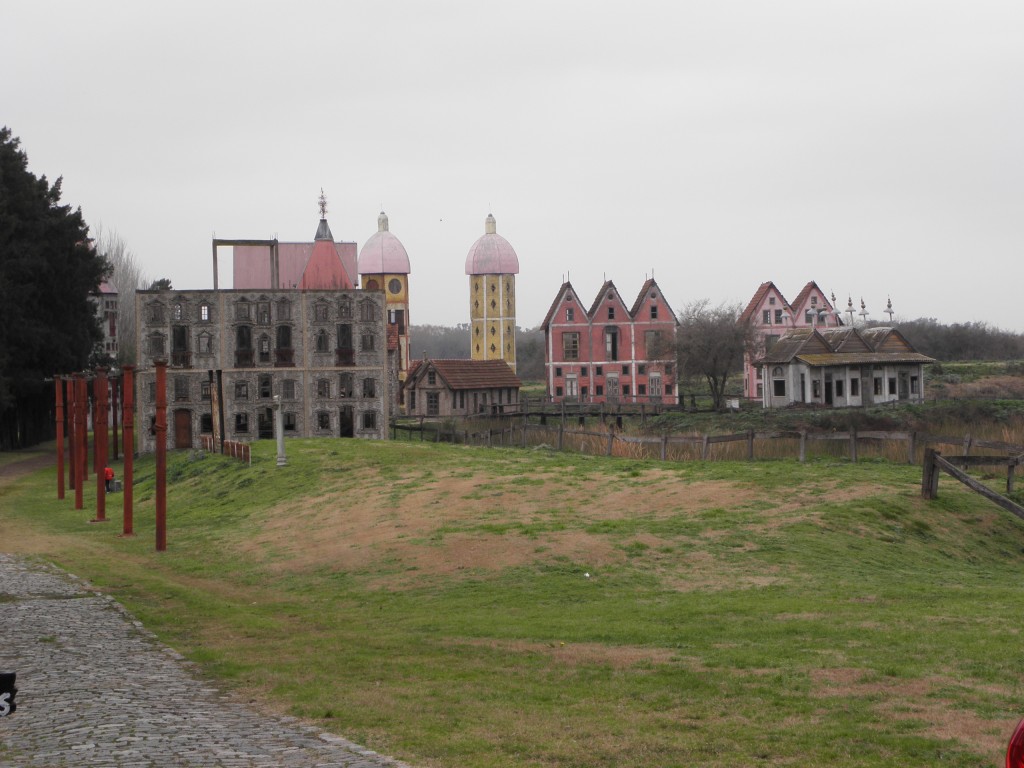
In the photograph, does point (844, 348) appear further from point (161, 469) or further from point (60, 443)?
point (161, 469)

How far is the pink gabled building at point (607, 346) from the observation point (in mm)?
105438

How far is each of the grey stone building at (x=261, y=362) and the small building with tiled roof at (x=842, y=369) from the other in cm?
2756

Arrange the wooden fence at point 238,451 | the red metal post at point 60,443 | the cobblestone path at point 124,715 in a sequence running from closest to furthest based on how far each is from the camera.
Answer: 1. the cobblestone path at point 124,715
2. the wooden fence at point 238,451
3. the red metal post at point 60,443

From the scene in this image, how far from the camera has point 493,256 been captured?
446 feet

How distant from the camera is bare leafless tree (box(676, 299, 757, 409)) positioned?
93.2 meters

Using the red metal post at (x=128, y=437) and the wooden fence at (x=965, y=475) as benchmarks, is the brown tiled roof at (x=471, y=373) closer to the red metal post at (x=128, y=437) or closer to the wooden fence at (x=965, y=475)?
the red metal post at (x=128, y=437)

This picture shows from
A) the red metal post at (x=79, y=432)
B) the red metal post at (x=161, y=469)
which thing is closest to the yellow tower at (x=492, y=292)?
the red metal post at (x=79, y=432)

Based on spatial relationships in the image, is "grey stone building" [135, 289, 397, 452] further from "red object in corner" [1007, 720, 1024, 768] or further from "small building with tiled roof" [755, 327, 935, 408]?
"red object in corner" [1007, 720, 1024, 768]

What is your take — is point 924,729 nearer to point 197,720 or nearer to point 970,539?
point 197,720

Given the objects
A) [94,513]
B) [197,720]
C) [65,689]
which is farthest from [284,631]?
[94,513]

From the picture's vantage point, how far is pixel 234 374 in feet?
244

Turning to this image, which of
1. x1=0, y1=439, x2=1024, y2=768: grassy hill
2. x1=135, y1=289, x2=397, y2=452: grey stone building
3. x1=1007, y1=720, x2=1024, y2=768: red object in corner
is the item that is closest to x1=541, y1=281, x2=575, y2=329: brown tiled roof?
x1=135, y1=289, x2=397, y2=452: grey stone building

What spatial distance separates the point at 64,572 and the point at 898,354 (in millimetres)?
68095

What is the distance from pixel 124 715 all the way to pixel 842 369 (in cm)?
7423
